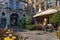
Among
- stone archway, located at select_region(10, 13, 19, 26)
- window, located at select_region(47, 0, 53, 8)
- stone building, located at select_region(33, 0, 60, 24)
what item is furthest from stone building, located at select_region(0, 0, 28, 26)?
window, located at select_region(47, 0, 53, 8)

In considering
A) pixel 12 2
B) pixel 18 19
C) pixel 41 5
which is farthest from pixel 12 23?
pixel 41 5

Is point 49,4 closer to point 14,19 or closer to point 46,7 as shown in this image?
point 46,7

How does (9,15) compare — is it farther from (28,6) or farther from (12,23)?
(28,6)

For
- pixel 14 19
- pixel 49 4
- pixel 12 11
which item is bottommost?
pixel 14 19

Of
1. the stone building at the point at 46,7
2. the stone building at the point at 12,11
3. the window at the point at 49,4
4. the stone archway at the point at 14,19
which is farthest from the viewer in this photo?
the stone archway at the point at 14,19

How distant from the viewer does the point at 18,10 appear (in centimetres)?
3916

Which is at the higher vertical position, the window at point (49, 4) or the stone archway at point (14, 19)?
the window at point (49, 4)

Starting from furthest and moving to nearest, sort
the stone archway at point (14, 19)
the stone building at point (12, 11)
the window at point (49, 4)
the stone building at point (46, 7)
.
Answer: the stone archway at point (14, 19) < the stone building at point (12, 11) < the window at point (49, 4) < the stone building at point (46, 7)

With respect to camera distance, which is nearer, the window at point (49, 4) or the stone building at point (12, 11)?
the window at point (49, 4)

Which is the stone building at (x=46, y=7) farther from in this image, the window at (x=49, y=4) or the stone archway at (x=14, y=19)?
the stone archway at (x=14, y=19)

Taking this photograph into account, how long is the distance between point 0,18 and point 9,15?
2210mm

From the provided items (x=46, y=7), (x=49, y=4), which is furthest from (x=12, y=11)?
(x=49, y=4)

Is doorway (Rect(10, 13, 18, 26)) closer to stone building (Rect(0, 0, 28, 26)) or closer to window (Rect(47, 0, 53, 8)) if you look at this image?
stone building (Rect(0, 0, 28, 26))

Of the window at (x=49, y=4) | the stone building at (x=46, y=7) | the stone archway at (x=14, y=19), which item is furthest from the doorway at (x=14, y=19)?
the window at (x=49, y=4)
